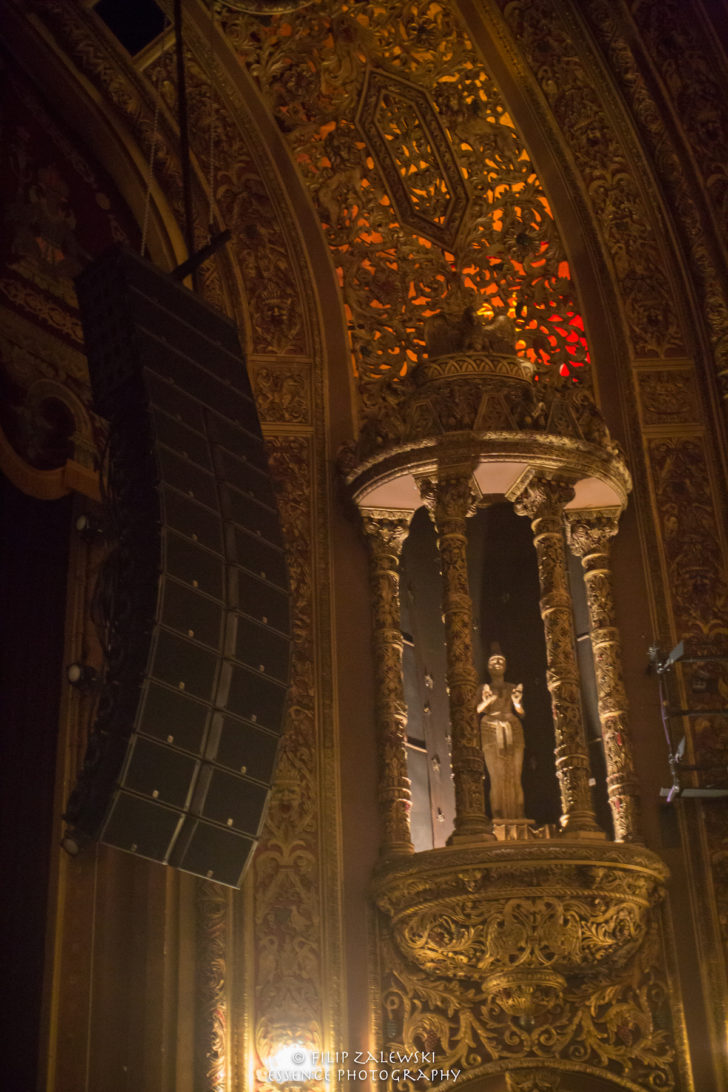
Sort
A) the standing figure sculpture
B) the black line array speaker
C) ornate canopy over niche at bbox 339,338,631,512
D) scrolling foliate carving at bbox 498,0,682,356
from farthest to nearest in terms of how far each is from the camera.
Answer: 1. scrolling foliate carving at bbox 498,0,682,356
2. ornate canopy over niche at bbox 339,338,631,512
3. the standing figure sculpture
4. the black line array speaker

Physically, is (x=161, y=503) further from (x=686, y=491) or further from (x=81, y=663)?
(x=686, y=491)

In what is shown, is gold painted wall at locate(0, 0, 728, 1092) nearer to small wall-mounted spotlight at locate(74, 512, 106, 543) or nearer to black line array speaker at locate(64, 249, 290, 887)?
small wall-mounted spotlight at locate(74, 512, 106, 543)

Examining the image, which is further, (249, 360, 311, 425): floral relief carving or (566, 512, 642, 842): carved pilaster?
(249, 360, 311, 425): floral relief carving

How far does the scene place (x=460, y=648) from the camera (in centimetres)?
682

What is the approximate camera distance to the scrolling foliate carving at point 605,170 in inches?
305

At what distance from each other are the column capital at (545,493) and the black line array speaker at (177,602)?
187cm

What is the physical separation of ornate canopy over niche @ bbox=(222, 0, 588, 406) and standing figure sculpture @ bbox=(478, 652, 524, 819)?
5.85 ft

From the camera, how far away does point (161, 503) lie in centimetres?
498

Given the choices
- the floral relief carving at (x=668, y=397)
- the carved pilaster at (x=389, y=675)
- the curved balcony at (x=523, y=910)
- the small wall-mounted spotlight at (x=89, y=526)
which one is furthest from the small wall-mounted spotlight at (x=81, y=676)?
the floral relief carving at (x=668, y=397)

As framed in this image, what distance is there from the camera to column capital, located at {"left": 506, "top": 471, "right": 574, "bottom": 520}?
7.13 metres

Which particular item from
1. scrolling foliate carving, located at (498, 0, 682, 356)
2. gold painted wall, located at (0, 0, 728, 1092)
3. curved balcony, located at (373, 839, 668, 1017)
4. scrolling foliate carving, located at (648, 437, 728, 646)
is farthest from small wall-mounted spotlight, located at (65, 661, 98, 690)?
scrolling foliate carving, located at (498, 0, 682, 356)

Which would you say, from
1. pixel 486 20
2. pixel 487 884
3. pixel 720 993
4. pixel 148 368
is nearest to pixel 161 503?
pixel 148 368

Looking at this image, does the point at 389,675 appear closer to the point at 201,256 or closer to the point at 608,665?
the point at 608,665

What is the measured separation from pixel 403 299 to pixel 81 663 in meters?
2.81
